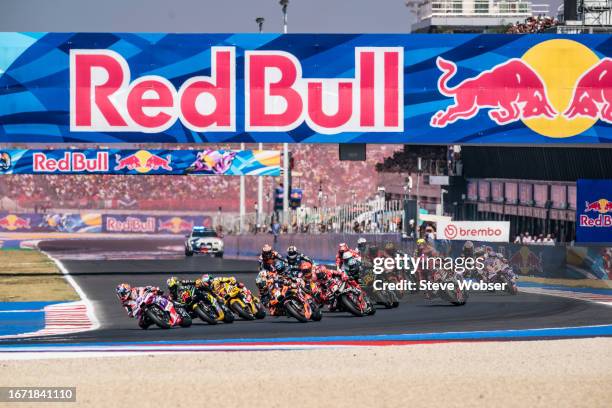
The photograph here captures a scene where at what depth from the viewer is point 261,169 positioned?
6756 centimetres

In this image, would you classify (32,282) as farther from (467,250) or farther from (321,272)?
(321,272)

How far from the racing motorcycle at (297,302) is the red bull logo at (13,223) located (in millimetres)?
89170

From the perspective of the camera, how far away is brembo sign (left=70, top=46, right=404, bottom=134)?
2922 cm

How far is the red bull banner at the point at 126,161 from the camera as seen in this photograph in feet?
208

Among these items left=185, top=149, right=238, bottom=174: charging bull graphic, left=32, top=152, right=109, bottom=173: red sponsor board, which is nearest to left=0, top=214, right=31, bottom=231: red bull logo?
left=32, top=152, right=109, bottom=173: red sponsor board

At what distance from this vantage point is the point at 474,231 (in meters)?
36.6

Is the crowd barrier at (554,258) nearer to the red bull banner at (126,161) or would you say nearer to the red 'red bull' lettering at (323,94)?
the red 'red bull' lettering at (323,94)

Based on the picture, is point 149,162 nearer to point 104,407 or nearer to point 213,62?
point 213,62

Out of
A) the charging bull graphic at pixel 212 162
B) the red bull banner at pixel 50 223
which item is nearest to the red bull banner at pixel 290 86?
the charging bull graphic at pixel 212 162

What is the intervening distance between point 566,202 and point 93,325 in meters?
31.4

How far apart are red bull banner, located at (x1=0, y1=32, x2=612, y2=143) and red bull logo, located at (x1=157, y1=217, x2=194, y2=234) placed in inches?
3075

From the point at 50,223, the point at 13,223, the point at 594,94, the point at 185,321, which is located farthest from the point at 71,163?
the point at 13,223

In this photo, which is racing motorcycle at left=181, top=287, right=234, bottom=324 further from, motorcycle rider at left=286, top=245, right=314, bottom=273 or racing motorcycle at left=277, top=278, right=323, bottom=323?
motorcycle rider at left=286, top=245, right=314, bottom=273

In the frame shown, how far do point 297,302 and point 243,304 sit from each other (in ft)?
4.04
